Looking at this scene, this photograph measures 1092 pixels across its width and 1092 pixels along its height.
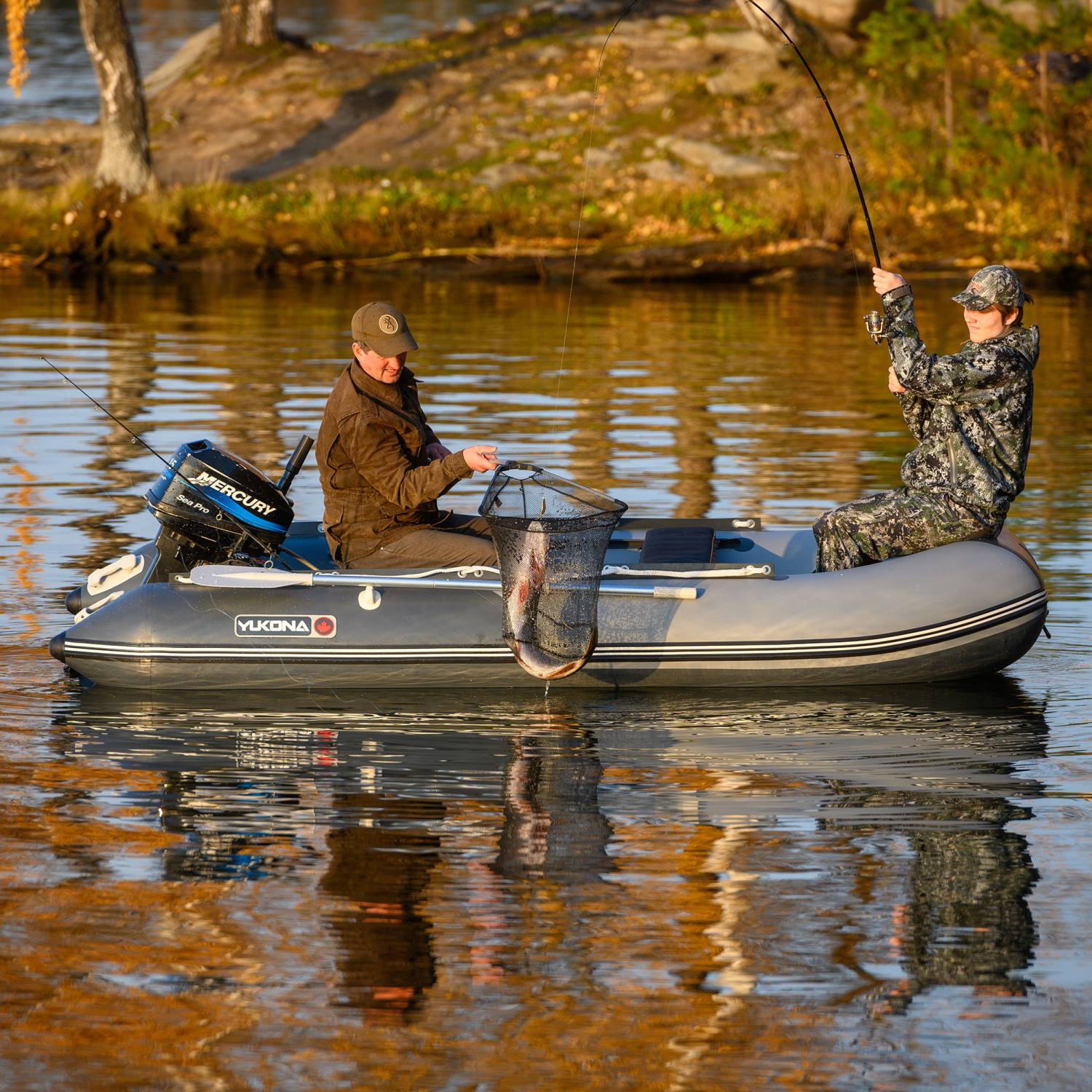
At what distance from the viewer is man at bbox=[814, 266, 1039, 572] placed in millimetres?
8047

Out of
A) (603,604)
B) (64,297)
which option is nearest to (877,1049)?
(603,604)

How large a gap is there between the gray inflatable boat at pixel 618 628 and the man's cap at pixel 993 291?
36.9 inches

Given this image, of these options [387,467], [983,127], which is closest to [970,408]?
[387,467]

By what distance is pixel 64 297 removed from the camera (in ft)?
73.3

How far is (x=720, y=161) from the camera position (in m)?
25.0

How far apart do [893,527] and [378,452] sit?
203 cm

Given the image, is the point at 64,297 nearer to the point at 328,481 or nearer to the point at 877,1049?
the point at 328,481

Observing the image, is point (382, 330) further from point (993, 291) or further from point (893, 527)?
point (993, 291)

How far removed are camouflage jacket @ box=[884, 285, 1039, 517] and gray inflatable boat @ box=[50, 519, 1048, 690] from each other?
0.83 feet

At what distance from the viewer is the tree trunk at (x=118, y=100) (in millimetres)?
23703

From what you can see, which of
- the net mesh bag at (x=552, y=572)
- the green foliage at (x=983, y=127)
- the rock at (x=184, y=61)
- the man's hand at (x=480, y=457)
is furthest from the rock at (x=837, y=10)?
the man's hand at (x=480, y=457)

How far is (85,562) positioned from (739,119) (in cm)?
1724

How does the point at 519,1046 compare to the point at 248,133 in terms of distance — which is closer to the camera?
the point at 519,1046

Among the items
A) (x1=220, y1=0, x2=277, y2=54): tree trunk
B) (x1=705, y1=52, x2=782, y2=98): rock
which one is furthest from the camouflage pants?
(x1=220, y1=0, x2=277, y2=54): tree trunk
